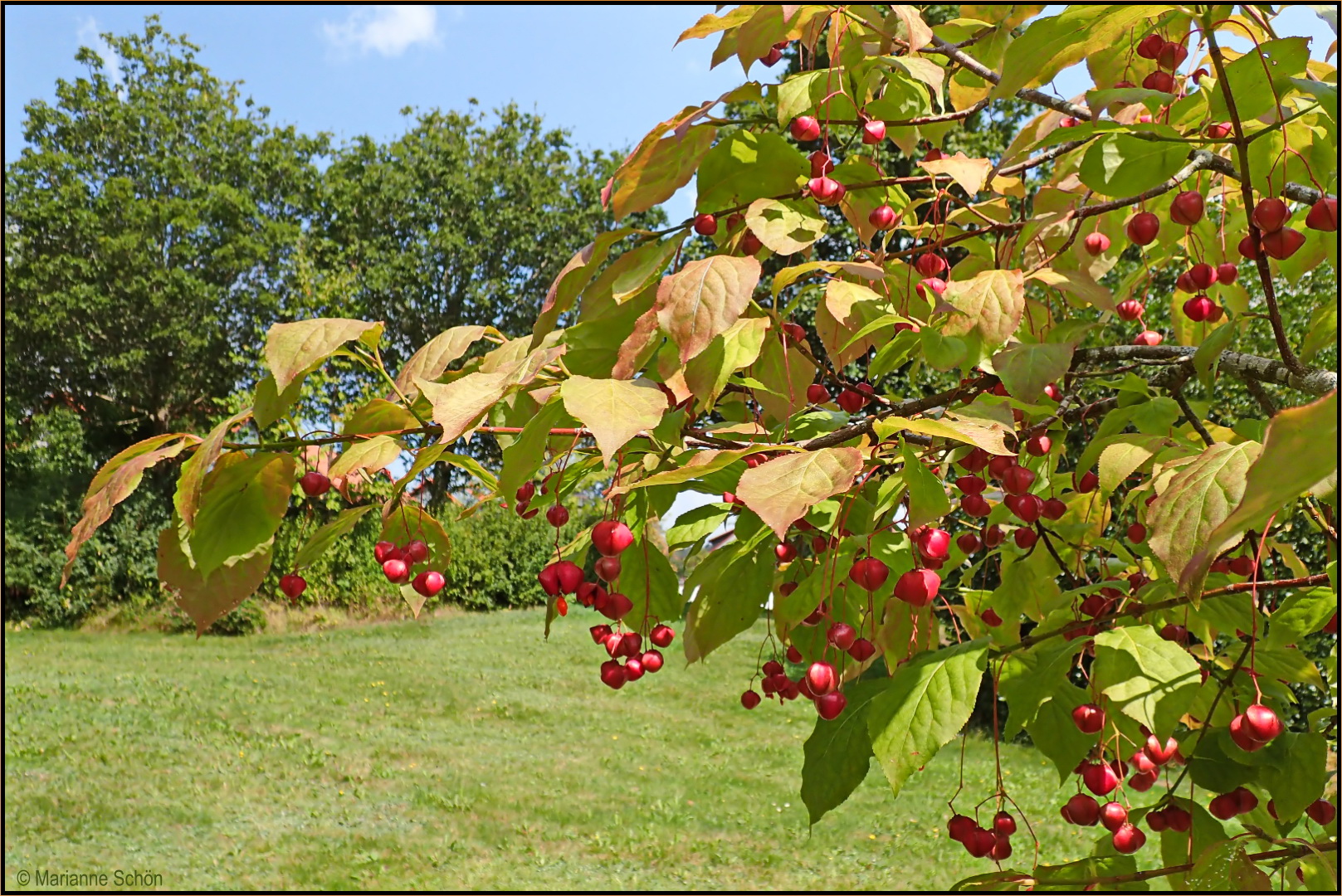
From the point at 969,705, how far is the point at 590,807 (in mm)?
5145

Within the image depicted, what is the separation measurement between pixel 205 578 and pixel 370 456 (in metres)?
0.24

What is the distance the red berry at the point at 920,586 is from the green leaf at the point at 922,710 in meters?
0.09

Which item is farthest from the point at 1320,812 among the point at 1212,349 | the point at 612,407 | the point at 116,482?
the point at 116,482

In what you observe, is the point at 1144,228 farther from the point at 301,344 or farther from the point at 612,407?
the point at 301,344

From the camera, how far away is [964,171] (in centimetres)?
119

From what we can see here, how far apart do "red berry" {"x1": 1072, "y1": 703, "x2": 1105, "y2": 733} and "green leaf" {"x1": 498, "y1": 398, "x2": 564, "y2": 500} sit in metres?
A: 0.77

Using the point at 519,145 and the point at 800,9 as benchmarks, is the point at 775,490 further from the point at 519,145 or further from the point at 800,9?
the point at 519,145

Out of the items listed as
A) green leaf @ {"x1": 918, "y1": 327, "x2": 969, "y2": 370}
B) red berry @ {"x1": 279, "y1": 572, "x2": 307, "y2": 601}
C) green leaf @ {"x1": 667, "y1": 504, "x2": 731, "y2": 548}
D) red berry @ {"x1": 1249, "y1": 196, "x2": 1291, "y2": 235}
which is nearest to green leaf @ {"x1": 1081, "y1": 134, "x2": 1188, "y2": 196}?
red berry @ {"x1": 1249, "y1": 196, "x2": 1291, "y2": 235}

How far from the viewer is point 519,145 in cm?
2392

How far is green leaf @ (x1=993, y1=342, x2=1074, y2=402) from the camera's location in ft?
3.36

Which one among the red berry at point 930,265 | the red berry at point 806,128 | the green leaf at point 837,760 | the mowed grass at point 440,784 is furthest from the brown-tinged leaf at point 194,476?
the mowed grass at point 440,784

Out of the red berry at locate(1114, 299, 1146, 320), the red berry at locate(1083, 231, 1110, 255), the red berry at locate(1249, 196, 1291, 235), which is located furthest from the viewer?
the red berry at locate(1114, 299, 1146, 320)

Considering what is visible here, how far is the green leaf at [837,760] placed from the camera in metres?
1.14

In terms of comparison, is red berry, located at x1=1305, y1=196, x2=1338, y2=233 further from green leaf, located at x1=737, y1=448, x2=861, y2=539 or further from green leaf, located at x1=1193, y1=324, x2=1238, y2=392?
green leaf, located at x1=737, y1=448, x2=861, y2=539
